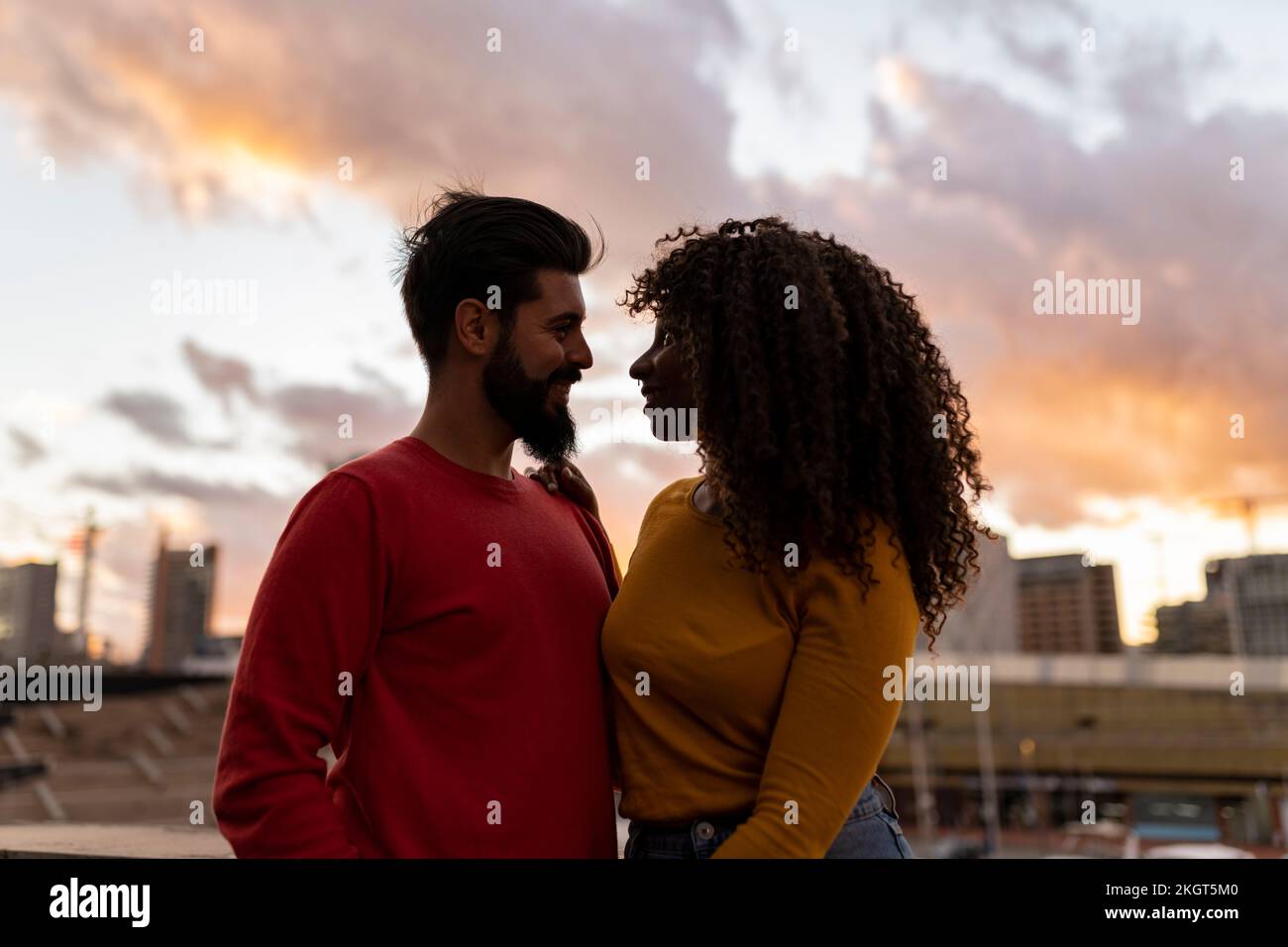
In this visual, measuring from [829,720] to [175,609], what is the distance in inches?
4786

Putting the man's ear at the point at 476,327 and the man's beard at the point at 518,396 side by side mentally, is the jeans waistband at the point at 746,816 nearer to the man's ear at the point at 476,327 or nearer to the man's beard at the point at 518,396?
the man's beard at the point at 518,396

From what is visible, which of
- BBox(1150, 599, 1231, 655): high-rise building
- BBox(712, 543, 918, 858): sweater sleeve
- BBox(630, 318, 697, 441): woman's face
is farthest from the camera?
BBox(1150, 599, 1231, 655): high-rise building

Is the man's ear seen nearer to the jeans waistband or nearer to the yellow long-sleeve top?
the yellow long-sleeve top

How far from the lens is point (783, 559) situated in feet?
7.45

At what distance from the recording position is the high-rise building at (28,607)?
256 feet

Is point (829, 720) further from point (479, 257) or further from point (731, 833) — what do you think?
point (479, 257)

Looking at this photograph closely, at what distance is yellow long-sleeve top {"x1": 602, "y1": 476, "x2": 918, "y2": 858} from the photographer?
7.16 feet

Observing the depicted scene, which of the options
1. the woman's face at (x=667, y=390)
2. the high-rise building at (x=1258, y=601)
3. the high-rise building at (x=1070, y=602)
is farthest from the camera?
the high-rise building at (x=1070, y=602)

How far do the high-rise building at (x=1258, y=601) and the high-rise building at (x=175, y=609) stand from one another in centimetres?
9530

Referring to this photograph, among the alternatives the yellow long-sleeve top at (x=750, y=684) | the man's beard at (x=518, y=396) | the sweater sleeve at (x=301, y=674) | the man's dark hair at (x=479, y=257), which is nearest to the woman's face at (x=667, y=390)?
the yellow long-sleeve top at (x=750, y=684)

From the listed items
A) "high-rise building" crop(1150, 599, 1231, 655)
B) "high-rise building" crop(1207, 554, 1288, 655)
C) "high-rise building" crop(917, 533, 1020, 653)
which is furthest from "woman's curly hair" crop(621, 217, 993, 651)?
"high-rise building" crop(1150, 599, 1231, 655)

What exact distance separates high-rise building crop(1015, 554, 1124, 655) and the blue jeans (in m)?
141

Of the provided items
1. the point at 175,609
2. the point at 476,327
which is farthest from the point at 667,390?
the point at 175,609
